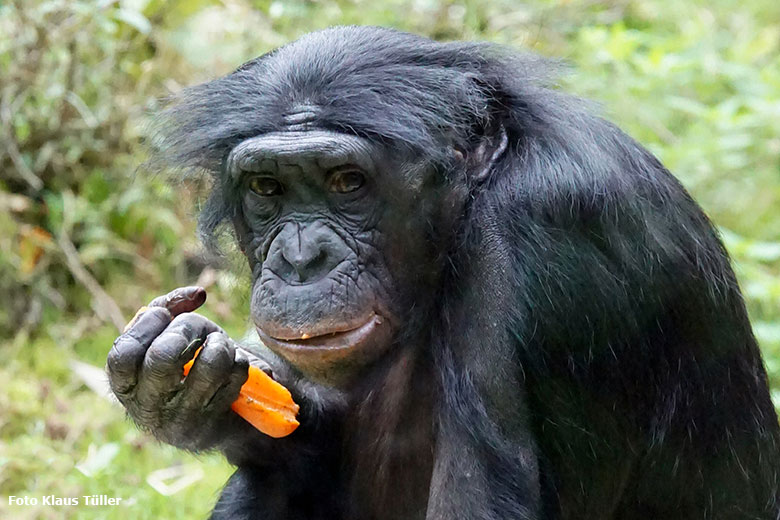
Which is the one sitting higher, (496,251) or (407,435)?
(496,251)

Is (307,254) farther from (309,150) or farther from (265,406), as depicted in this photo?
(265,406)

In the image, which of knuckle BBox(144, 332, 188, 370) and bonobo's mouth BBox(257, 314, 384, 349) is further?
knuckle BBox(144, 332, 188, 370)

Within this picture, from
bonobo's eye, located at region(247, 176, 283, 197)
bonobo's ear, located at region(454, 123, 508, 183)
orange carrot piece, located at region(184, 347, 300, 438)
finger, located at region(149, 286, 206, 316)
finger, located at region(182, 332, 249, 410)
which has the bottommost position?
orange carrot piece, located at region(184, 347, 300, 438)

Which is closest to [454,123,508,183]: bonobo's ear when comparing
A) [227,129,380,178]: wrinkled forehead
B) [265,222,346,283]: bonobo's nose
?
[227,129,380,178]: wrinkled forehead

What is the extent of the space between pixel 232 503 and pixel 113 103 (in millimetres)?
4693

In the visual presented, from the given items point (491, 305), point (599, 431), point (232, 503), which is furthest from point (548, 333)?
point (232, 503)

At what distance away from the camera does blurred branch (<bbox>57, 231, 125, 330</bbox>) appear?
8.34 m

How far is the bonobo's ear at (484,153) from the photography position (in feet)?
14.3

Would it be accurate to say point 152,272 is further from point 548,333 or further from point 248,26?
point 548,333

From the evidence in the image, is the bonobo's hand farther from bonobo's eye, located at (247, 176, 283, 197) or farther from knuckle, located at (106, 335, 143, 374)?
bonobo's eye, located at (247, 176, 283, 197)

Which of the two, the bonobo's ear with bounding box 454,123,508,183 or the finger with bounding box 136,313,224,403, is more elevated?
the bonobo's ear with bounding box 454,123,508,183

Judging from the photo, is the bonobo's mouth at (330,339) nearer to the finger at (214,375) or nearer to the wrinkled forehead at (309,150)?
A: the finger at (214,375)

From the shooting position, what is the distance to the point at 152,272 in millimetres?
8805

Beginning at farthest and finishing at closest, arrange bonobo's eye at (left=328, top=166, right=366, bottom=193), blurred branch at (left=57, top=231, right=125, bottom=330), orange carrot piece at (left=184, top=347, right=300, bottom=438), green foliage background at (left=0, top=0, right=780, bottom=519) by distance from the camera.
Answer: blurred branch at (left=57, top=231, right=125, bottom=330) < green foliage background at (left=0, top=0, right=780, bottom=519) < orange carrot piece at (left=184, top=347, right=300, bottom=438) < bonobo's eye at (left=328, top=166, right=366, bottom=193)
